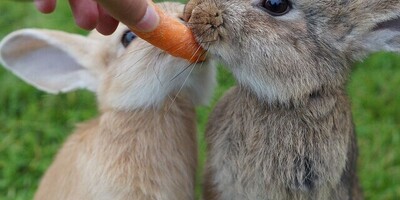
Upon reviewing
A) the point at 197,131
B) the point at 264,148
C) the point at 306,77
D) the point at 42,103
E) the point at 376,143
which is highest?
the point at 306,77

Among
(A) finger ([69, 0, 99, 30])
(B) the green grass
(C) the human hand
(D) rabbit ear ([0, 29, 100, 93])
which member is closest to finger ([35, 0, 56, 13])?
(C) the human hand

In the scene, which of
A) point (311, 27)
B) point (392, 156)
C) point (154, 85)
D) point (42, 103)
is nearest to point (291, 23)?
point (311, 27)

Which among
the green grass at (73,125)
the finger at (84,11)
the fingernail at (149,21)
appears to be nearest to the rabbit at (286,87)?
the fingernail at (149,21)

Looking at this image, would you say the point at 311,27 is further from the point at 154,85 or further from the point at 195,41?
the point at 154,85

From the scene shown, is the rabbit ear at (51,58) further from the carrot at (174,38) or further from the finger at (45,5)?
the finger at (45,5)

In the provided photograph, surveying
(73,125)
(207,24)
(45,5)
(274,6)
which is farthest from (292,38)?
(73,125)

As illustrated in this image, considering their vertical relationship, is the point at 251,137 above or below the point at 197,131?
above
